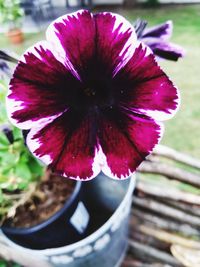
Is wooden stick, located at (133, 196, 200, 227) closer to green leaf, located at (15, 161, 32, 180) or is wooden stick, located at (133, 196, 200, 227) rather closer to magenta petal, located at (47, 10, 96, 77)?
green leaf, located at (15, 161, 32, 180)

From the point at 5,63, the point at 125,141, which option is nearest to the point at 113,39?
the point at 125,141

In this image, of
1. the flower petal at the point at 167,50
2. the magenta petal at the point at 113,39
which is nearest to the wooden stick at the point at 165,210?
the flower petal at the point at 167,50

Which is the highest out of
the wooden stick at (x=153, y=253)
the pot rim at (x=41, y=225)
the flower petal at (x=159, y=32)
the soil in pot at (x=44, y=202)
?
the flower petal at (x=159, y=32)

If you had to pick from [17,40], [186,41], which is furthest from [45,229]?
[17,40]

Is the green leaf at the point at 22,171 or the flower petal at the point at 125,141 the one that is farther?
the green leaf at the point at 22,171

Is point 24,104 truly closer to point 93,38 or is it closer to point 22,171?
point 93,38

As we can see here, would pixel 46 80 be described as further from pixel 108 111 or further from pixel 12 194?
pixel 12 194

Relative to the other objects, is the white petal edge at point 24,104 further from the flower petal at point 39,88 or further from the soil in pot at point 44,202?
the soil in pot at point 44,202
